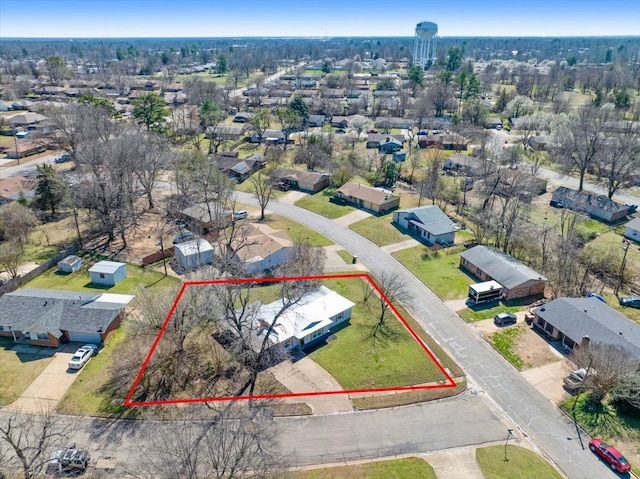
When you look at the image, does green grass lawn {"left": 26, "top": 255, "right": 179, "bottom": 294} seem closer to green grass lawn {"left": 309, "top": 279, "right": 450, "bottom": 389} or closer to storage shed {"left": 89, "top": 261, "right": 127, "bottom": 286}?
storage shed {"left": 89, "top": 261, "right": 127, "bottom": 286}

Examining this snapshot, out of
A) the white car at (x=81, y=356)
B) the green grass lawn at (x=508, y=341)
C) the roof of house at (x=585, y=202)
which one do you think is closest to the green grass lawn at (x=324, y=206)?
the green grass lawn at (x=508, y=341)

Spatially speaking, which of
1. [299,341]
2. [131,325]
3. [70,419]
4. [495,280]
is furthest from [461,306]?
[70,419]

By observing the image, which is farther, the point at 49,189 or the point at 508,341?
the point at 49,189

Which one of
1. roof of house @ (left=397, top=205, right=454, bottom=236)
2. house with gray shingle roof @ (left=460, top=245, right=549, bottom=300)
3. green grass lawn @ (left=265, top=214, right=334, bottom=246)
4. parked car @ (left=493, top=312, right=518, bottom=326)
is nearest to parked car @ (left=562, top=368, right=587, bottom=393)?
parked car @ (left=493, top=312, right=518, bottom=326)

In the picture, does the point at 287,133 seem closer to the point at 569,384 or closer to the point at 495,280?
the point at 495,280

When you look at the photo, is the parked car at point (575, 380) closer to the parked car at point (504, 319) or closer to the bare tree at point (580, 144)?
the parked car at point (504, 319)

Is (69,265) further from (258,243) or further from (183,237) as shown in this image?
(258,243)

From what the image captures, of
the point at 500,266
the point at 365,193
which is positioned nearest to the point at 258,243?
the point at 365,193
